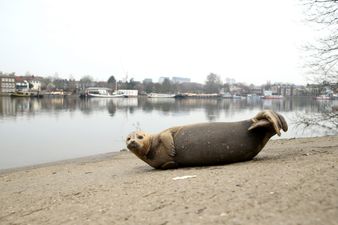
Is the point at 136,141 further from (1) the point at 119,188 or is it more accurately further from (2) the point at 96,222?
(2) the point at 96,222

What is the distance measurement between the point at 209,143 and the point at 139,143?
1.84m

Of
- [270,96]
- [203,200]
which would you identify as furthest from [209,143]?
[270,96]

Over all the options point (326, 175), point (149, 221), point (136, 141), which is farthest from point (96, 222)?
point (136, 141)

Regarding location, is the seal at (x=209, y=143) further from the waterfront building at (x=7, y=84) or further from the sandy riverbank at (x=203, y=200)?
the waterfront building at (x=7, y=84)

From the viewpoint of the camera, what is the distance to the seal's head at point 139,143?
1065cm

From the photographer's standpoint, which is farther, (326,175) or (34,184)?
(34,184)

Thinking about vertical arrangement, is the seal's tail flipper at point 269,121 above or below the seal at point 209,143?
above

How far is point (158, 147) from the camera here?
35.6 feet

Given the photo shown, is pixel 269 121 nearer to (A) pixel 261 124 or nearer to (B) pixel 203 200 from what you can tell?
(A) pixel 261 124

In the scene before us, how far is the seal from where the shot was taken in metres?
10.1

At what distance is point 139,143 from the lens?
1066 cm

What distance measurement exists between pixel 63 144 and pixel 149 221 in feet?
75.9

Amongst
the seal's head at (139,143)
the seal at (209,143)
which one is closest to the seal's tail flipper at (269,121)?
the seal at (209,143)

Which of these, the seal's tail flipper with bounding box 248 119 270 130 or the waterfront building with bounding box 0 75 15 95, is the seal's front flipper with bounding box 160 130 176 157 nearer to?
the seal's tail flipper with bounding box 248 119 270 130
